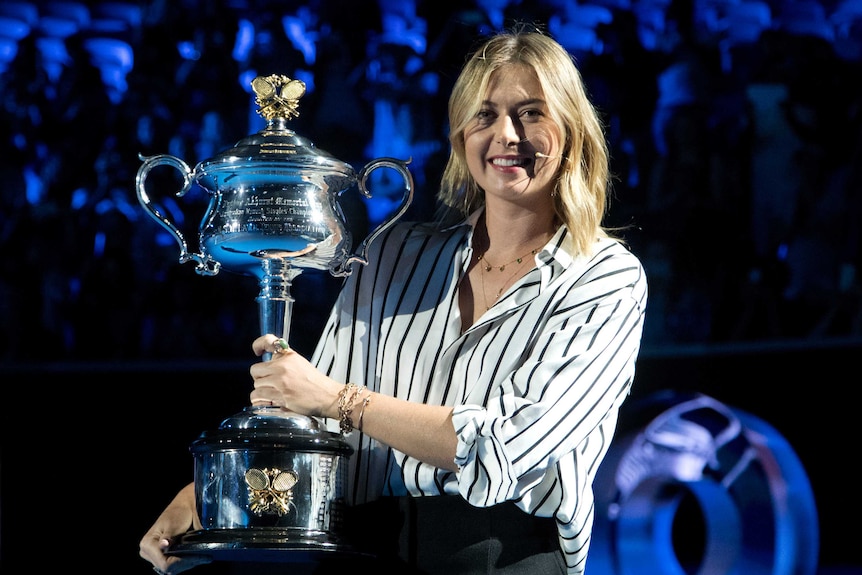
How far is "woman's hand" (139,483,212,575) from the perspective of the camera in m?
1.52

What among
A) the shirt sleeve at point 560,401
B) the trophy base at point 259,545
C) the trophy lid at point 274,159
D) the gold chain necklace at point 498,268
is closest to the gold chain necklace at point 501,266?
the gold chain necklace at point 498,268

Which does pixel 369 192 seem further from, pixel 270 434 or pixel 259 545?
pixel 259 545

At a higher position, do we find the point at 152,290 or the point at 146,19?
the point at 146,19

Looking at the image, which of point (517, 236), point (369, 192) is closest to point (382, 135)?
point (517, 236)

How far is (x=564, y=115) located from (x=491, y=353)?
1.15 feet

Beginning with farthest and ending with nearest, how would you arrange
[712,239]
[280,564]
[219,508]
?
[712,239]
[280,564]
[219,508]

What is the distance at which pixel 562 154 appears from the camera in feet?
5.44

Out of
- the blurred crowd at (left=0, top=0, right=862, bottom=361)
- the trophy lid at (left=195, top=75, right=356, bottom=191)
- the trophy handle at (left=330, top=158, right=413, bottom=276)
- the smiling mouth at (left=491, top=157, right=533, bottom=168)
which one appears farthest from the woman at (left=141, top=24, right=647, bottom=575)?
the blurred crowd at (left=0, top=0, right=862, bottom=361)

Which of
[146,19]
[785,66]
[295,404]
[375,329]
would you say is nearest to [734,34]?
[785,66]

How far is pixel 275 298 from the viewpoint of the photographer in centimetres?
154

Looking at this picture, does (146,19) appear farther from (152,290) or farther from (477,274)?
(477,274)

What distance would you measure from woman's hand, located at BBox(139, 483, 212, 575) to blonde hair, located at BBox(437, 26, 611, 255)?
637mm

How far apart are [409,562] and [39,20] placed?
2.35 meters

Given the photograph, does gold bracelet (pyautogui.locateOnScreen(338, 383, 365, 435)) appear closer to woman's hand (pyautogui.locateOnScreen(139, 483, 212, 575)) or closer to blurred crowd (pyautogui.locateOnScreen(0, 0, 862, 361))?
woman's hand (pyautogui.locateOnScreen(139, 483, 212, 575))
